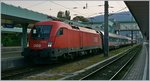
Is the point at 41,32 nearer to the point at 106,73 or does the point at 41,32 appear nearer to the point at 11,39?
the point at 106,73

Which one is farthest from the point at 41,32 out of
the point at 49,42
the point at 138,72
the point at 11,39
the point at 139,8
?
the point at 11,39

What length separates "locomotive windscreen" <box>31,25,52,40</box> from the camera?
71.1ft

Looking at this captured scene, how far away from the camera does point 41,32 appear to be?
22.0 m

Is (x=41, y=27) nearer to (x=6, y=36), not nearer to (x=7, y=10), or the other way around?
(x=7, y=10)

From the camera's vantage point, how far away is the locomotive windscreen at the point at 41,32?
853 inches

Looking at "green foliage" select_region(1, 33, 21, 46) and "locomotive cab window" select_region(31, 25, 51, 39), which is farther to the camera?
"green foliage" select_region(1, 33, 21, 46)

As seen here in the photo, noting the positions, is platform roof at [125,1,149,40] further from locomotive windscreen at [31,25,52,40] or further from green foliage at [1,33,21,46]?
green foliage at [1,33,21,46]

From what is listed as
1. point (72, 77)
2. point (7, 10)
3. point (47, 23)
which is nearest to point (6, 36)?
point (7, 10)

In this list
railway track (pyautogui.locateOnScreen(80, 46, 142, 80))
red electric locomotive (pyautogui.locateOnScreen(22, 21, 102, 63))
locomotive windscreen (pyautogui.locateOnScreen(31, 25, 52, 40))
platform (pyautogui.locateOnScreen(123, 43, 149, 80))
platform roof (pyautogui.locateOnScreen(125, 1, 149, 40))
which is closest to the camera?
railway track (pyautogui.locateOnScreen(80, 46, 142, 80))

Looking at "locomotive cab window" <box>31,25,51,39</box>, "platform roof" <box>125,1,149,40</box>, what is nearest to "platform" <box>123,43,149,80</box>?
"platform roof" <box>125,1,149,40</box>

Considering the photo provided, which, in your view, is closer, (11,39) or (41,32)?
(41,32)

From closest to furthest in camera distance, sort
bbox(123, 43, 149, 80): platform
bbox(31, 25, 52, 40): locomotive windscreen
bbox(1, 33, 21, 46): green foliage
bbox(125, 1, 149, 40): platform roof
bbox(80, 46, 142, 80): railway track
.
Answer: bbox(80, 46, 142, 80): railway track, bbox(123, 43, 149, 80): platform, bbox(31, 25, 52, 40): locomotive windscreen, bbox(125, 1, 149, 40): platform roof, bbox(1, 33, 21, 46): green foliage

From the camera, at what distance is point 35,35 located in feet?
72.4

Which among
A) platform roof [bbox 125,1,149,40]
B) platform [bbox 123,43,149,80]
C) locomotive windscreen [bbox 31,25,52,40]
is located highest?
platform roof [bbox 125,1,149,40]
